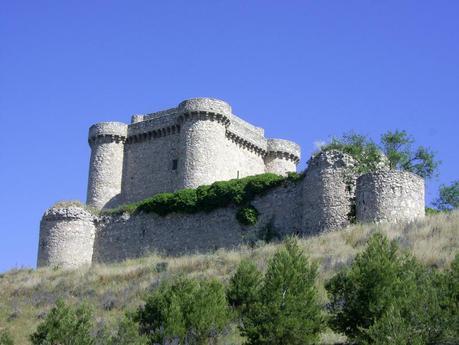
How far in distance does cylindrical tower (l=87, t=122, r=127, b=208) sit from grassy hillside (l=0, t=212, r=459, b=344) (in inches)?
402

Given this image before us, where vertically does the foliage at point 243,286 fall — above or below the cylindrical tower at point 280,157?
below

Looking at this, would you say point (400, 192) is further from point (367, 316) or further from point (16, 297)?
point (16, 297)

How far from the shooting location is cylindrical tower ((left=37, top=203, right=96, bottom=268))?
123ft

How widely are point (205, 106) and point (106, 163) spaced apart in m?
6.39

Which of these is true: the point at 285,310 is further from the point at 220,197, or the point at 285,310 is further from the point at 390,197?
the point at 220,197

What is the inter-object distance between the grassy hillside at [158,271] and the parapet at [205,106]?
1017cm

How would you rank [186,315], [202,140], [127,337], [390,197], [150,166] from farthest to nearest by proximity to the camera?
1. [150,166]
2. [202,140]
3. [390,197]
4. [186,315]
5. [127,337]

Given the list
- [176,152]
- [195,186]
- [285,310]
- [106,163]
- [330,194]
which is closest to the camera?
[285,310]

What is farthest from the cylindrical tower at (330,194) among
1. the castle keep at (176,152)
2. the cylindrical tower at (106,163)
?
the cylindrical tower at (106,163)

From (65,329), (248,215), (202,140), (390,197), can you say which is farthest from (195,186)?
(65,329)

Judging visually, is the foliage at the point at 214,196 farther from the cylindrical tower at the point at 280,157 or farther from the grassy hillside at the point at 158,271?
the cylindrical tower at the point at 280,157

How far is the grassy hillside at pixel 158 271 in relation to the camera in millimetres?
24859

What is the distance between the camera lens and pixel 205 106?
1609 inches

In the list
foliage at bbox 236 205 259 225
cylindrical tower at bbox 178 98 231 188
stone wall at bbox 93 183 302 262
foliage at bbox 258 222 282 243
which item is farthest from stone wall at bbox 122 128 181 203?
foliage at bbox 258 222 282 243
